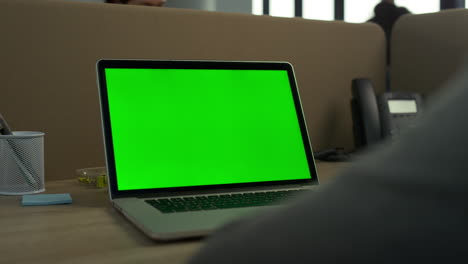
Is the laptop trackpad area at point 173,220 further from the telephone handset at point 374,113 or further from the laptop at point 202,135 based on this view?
the telephone handset at point 374,113

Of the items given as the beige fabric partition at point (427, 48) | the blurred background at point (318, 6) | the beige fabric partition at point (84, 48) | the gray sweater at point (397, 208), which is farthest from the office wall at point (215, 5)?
the gray sweater at point (397, 208)

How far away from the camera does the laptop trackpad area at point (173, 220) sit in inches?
24.7

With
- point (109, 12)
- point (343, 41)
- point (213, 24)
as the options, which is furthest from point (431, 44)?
point (109, 12)

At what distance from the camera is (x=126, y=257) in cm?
57

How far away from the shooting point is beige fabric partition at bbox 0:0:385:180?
103 centimetres

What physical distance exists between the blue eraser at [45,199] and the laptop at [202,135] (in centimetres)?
9

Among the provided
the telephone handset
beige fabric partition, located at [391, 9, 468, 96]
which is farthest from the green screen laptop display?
beige fabric partition, located at [391, 9, 468, 96]

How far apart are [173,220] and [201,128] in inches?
10.4

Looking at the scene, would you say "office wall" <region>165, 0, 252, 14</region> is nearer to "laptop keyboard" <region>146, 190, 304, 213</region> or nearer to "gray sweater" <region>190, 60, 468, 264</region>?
"laptop keyboard" <region>146, 190, 304, 213</region>

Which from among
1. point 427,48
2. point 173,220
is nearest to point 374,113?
point 427,48

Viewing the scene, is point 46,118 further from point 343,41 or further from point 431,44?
point 431,44

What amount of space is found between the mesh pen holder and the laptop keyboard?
24cm

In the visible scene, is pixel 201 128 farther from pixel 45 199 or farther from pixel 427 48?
pixel 427 48

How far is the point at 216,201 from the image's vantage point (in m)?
0.79
